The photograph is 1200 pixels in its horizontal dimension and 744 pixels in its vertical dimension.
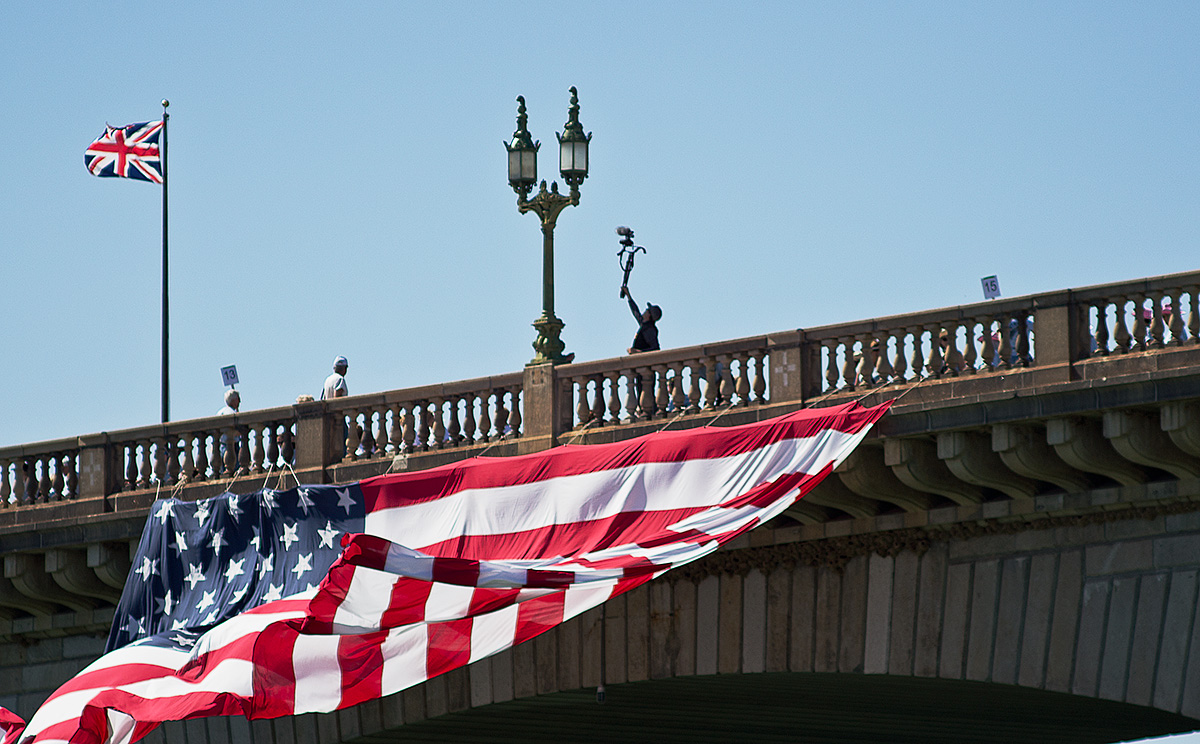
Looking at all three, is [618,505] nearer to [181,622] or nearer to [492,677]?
[492,677]

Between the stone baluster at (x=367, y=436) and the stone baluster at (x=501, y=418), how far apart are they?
1771 mm

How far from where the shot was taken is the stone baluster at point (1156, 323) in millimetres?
21828

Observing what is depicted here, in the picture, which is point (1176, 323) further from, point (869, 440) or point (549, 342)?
point (549, 342)

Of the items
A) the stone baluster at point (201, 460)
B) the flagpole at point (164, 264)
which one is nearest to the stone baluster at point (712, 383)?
the stone baluster at point (201, 460)

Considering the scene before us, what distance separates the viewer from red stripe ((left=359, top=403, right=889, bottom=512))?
22719mm

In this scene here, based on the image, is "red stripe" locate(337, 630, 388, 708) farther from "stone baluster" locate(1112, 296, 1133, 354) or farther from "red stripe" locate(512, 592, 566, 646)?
"stone baluster" locate(1112, 296, 1133, 354)

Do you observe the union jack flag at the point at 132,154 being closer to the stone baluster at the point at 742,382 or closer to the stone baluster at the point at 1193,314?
the stone baluster at the point at 742,382

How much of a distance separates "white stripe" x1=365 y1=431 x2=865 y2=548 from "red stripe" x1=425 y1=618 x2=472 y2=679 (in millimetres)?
1265

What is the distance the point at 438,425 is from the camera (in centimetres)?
2645

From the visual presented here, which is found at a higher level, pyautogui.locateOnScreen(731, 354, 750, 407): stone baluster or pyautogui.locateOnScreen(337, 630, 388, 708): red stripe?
pyautogui.locateOnScreen(731, 354, 750, 407): stone baluster

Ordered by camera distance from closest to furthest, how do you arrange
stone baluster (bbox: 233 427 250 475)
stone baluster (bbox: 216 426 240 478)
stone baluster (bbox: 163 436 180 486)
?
stone baluster (bbox: 233 427 250 475), stone baluster (bbox: 216 426 240 478), stone baluster (bbox: 163 436 180 486)

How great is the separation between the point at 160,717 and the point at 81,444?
20.7 ft

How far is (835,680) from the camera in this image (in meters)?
25.4

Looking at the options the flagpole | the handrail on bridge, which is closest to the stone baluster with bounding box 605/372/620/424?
the handrail on bridge
